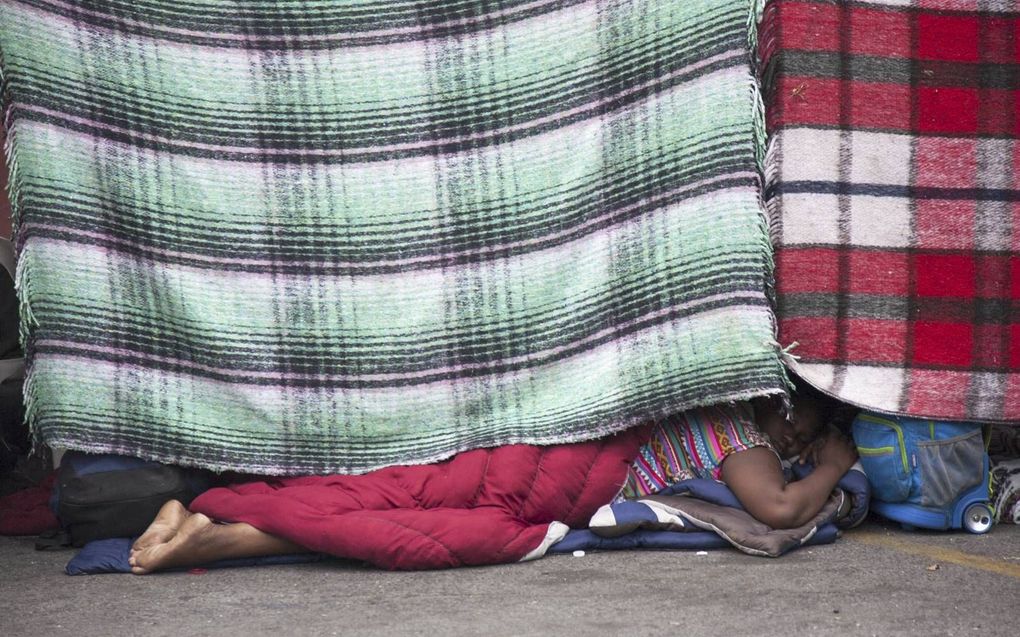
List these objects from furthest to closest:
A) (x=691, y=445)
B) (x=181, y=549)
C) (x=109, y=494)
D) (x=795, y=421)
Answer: (x=795, y=421), (x=691, y=445), (x=109, y=494), (x=181, y=549)

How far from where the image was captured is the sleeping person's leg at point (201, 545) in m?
3.15

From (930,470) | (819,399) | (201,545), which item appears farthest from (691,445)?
(201,545)

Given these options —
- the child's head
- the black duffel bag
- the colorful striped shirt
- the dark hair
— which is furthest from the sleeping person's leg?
the dark hair

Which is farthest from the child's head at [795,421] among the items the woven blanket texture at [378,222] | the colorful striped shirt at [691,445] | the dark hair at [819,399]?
the woven blanket texture at [378,222]

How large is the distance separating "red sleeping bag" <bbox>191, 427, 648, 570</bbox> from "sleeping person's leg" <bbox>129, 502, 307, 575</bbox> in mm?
47

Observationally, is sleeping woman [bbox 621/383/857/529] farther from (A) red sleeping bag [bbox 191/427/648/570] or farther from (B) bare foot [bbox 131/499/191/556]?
(B) bare foot [bbox 131/499/191/556]

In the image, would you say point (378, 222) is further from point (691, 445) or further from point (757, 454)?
point (757, 454)

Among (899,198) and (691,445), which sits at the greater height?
(899,198)

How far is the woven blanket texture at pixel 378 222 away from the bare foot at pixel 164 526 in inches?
7.5

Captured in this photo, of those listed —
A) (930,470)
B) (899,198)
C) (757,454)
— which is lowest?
(930,470)

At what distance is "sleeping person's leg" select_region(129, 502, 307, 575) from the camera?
3.15 metres

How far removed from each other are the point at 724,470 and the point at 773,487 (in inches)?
6.8

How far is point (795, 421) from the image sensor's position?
3.64 metres

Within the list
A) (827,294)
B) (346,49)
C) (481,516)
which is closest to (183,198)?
(346,49)
